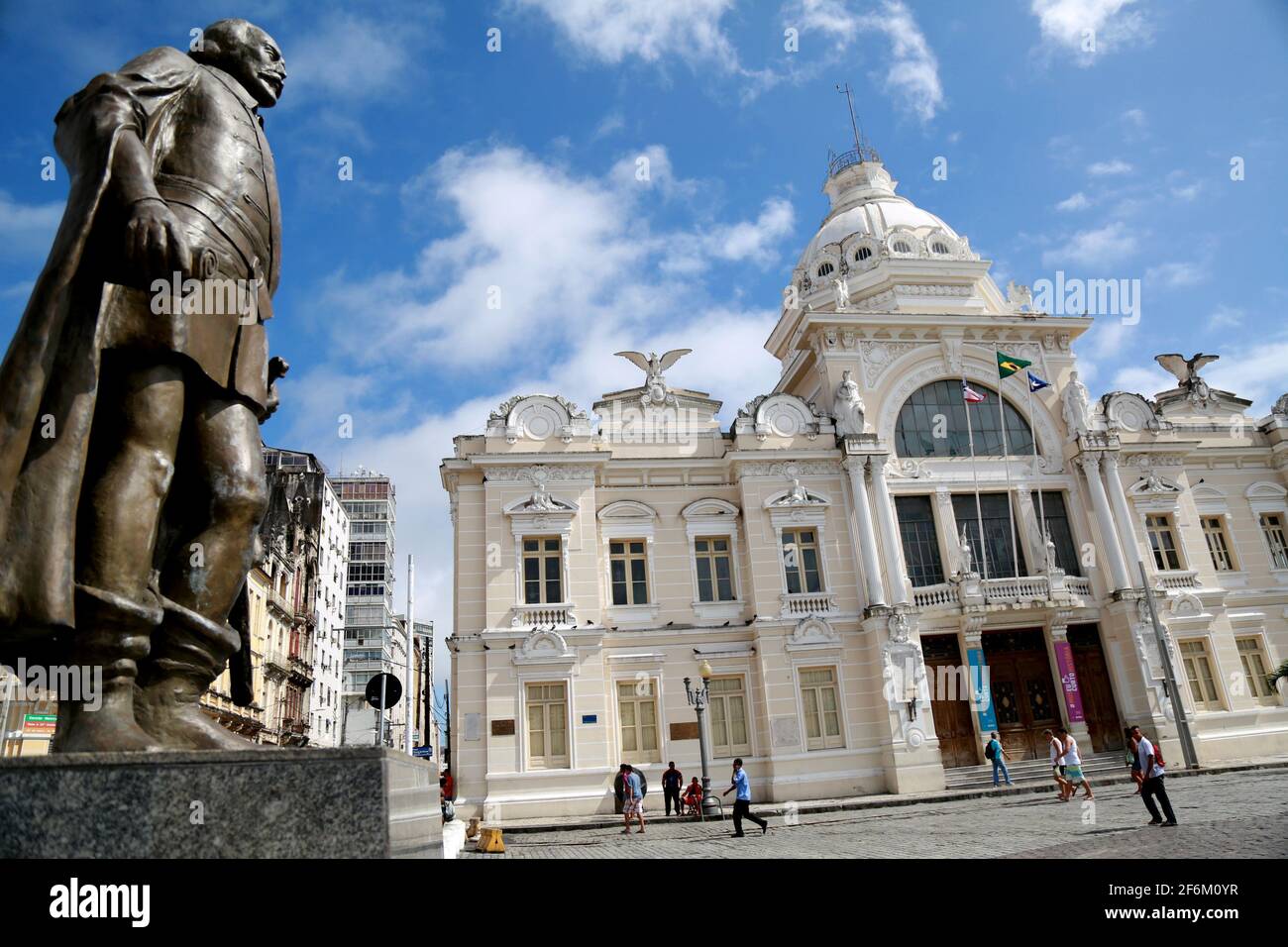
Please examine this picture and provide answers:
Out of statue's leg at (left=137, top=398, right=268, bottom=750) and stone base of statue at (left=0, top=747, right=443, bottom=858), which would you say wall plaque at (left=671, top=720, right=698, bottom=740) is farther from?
stone base of statue at (left=0, top=747, right=443, bottom=858)

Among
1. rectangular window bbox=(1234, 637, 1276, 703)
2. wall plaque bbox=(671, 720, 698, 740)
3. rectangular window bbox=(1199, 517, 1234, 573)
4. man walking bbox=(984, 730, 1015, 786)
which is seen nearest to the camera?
man walking bbox=(984, 730, 1015, 786)

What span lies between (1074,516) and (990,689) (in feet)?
19.6

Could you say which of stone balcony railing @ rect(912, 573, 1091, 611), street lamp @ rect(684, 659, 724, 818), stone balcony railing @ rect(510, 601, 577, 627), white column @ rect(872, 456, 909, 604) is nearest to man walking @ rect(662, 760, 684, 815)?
street lamp @ rect(684, 659, 724, 818)

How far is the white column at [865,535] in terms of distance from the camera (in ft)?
70.7

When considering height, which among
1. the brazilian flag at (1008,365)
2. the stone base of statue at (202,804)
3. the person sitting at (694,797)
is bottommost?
the person sitting at (694,797)

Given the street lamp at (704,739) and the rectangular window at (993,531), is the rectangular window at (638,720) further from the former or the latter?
the rectangular window at (993,531)

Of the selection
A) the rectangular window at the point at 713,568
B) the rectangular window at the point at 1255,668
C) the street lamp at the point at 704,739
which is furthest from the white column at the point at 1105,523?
the street lamp at the point at 704,739

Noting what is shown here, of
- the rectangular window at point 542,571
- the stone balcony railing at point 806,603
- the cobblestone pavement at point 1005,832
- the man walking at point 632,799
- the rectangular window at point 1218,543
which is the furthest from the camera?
the rectangular window at point 1218,543

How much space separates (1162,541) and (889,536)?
923cm

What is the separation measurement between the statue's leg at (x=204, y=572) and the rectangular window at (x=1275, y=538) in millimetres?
30077

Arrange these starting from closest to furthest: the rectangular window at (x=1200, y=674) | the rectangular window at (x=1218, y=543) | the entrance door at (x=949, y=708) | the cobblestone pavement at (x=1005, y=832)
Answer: the cobblestone pavement at (x=1005, y=832)
the entrance door at (x=949, y=708)
the rectangular window at (x=1200, y=674)
the rectangular window at (x=1218, y=543)

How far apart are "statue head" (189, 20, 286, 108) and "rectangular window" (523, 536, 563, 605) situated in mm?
17294

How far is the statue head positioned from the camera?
14.0 ft
